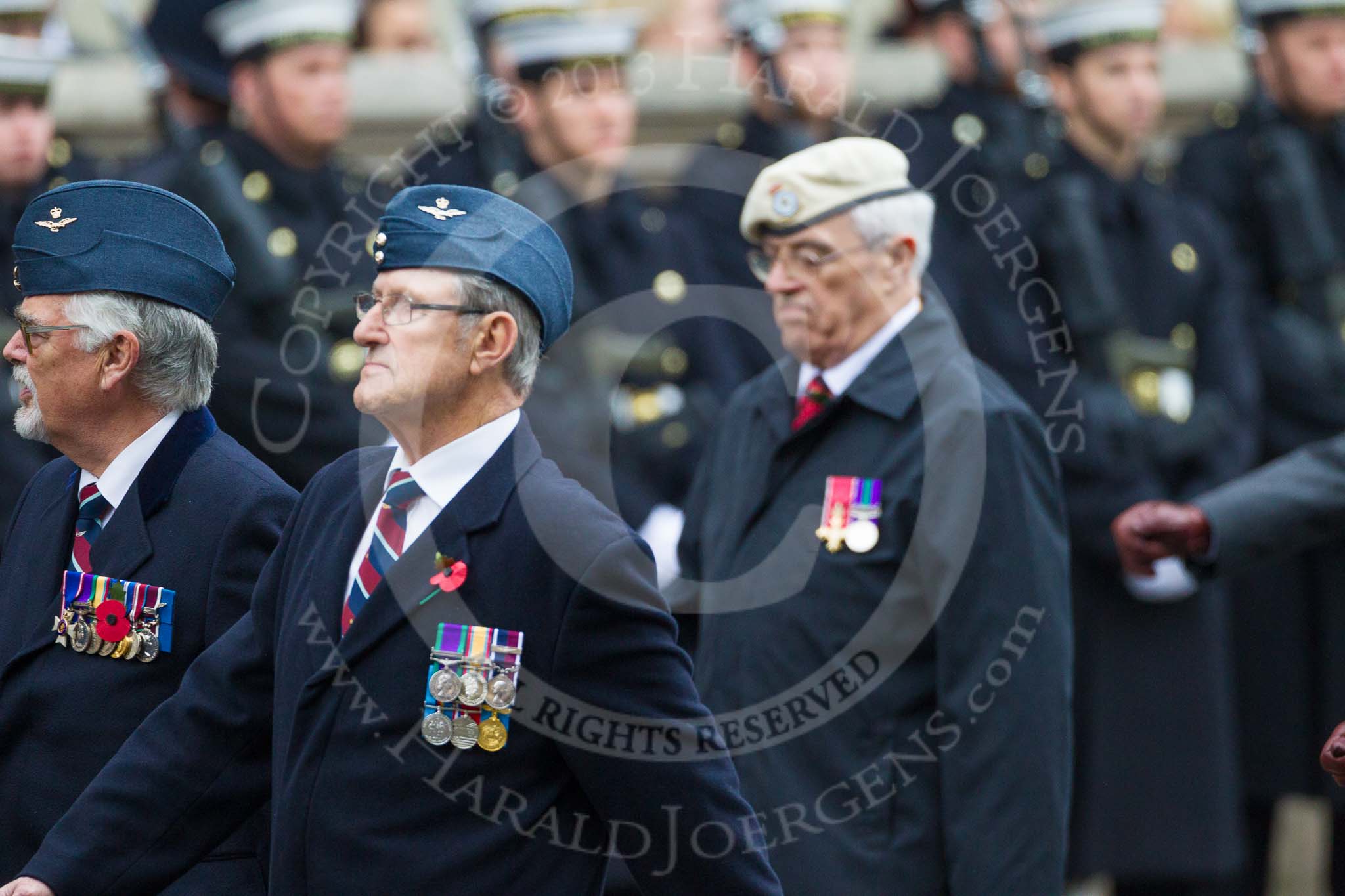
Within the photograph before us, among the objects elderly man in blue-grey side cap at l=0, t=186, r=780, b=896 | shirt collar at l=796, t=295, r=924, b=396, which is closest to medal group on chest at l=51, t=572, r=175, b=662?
elderly man in blue-grey side cap at l=0, t=186, r=780, b=896

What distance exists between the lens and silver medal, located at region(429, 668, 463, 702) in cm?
332

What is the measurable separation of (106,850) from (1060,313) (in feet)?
13.6

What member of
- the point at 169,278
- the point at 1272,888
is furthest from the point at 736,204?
the point at 169,278

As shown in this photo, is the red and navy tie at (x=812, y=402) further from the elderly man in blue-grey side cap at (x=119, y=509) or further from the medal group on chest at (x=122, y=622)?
the medal group on chest at (x=122, y=622)

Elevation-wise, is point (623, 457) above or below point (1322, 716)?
above

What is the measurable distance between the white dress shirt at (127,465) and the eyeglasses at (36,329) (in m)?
0.23

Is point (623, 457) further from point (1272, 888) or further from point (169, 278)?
point (169, 278)

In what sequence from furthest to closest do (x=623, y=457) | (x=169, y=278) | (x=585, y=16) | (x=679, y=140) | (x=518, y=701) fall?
1. (x=679, y=140)
2. (x=585, y=16)
3. (x=623, y=457)
4. (x=169, y=278)
5. (x=518, y=701)

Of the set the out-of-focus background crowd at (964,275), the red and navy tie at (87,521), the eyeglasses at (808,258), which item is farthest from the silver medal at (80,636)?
the out-of-focus background crowd at (964,275)

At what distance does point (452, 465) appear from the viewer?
137 inches

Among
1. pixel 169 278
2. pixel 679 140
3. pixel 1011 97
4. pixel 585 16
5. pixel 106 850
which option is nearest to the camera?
pixel 106 850

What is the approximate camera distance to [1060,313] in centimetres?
699

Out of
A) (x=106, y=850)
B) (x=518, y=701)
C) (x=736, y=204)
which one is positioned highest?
(x=736, y=204)

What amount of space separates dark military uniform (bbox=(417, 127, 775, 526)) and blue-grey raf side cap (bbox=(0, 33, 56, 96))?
1.23 meters
